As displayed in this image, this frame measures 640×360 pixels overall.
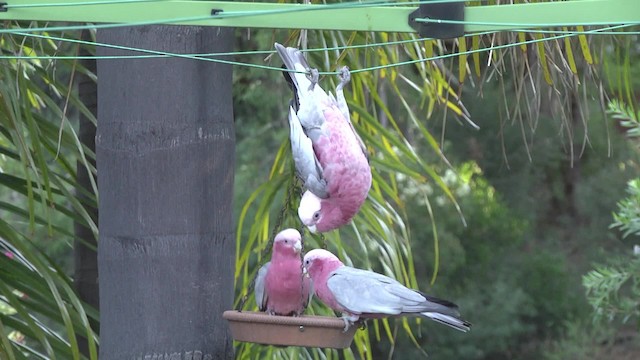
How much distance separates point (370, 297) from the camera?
1.37 m

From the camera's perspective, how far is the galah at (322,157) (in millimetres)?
1354

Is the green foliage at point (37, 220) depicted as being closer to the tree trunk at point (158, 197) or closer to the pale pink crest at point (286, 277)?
the tree trunk at point (158, 197)

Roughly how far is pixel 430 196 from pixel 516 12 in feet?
9.87

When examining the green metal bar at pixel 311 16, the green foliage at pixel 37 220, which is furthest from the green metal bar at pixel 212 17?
the green foliage at pixel 37 220

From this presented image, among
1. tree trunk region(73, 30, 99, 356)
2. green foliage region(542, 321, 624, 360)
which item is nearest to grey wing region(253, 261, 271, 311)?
tree trunk region(73, 30, 99, 356)

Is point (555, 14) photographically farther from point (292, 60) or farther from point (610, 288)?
point (610, 288)

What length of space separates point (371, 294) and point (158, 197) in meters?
0.34

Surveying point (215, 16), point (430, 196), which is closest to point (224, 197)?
point (215, 16)

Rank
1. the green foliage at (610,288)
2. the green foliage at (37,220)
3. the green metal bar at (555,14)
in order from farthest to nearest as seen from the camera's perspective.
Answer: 1. the green foliage at (610,288)
2. the green foliage at (37,220)
3. the green metal bar at (555,14)

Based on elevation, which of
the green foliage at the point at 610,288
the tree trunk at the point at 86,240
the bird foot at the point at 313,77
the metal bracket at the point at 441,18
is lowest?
the green foliage at the point at 610,288

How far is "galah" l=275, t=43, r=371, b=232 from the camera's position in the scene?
1.35m

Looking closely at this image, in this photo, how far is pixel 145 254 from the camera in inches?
58.2

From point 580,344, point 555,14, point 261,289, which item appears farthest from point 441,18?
point 580,344

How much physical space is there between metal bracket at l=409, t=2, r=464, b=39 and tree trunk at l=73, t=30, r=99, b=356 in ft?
4.06
